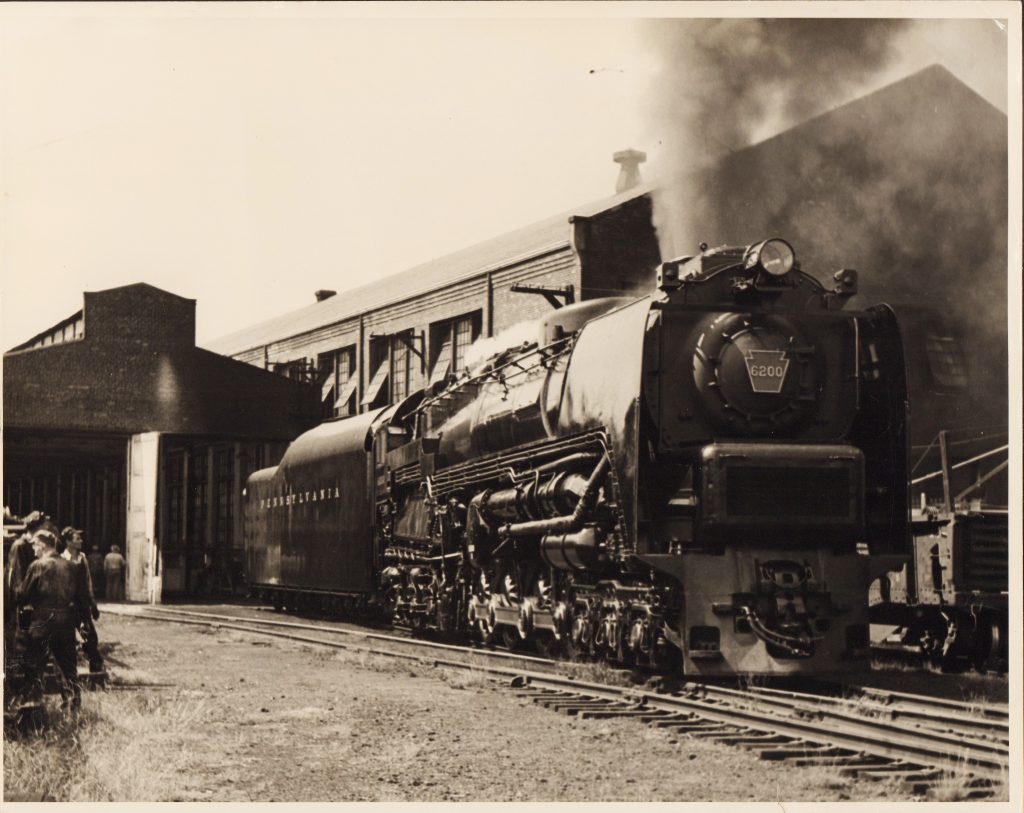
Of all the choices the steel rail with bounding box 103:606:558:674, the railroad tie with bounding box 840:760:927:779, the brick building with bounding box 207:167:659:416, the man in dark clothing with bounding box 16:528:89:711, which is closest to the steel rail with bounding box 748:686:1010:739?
the railroad tie with bounding box 840:760:927:779

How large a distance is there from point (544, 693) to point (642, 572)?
3.87ft

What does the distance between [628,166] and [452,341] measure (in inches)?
443

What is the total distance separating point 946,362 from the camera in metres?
12.3

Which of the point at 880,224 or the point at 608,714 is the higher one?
the point at 880,224

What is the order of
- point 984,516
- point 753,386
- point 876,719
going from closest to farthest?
point 876,719 < point 753,386 < point 984,516

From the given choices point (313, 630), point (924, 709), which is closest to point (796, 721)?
point (924, 709)

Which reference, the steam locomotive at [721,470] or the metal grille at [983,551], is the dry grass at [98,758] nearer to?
the steam locomotive at [721,470]

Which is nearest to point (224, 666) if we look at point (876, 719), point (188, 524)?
point (876, 719)

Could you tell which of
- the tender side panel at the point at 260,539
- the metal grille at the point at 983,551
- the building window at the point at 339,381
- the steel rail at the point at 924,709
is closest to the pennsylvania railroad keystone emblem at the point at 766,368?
the steel rail at the point at 924,709

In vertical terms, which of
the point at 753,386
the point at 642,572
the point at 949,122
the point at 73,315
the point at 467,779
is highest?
the point at 949,122

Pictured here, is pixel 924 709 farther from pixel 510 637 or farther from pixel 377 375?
pixel 377 375

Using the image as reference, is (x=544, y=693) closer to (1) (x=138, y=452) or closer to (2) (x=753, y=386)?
(2) (x=753, y=386)

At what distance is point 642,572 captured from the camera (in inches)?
383

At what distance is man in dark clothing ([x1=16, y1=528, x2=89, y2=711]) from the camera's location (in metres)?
9.23
